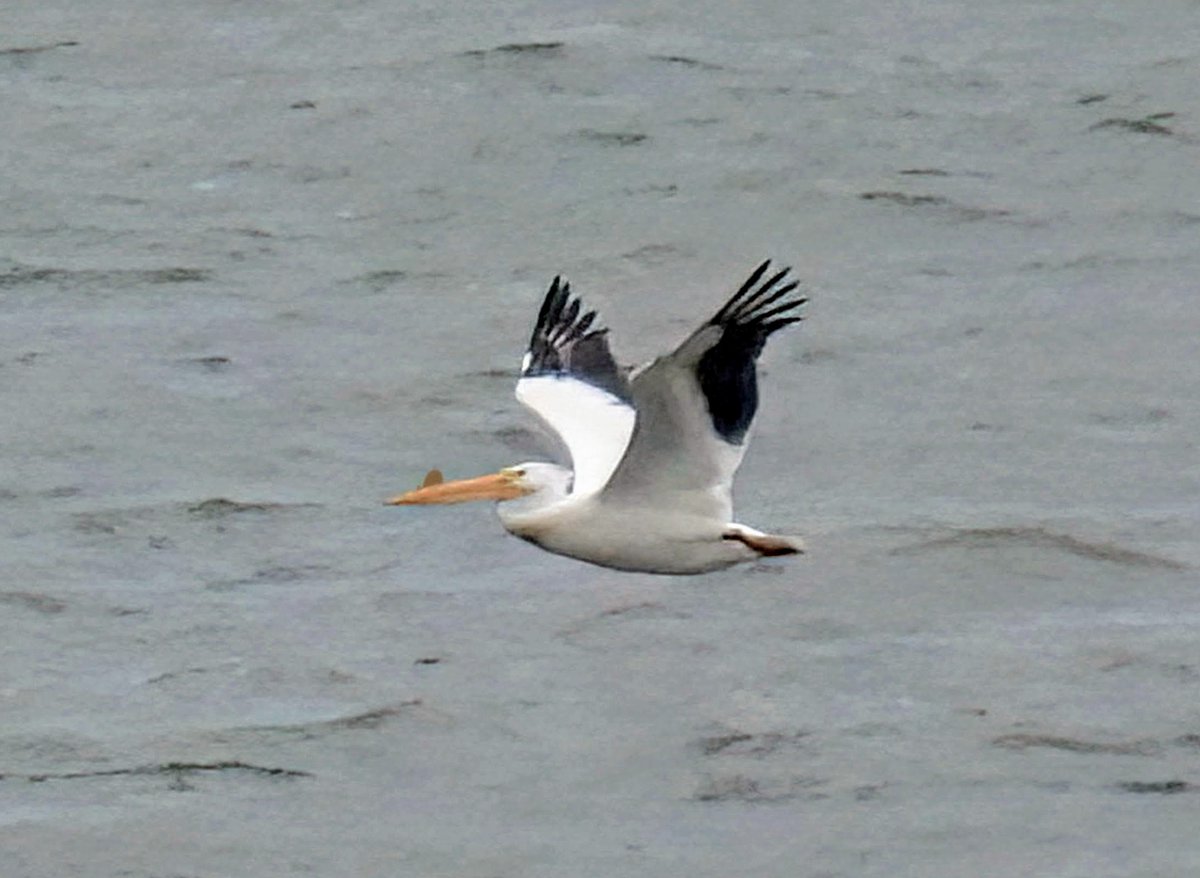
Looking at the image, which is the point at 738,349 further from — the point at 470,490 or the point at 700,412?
the point at 470,490

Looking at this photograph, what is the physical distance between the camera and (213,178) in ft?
54.9

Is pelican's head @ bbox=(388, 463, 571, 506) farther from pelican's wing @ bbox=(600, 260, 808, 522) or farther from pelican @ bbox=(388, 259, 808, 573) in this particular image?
pelican's wing @ bbox=(600, 260, 808, 522)

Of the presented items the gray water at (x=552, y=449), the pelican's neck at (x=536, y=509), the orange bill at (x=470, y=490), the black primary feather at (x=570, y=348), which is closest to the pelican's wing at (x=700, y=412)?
the pelican's neck at (x=536, y=509)

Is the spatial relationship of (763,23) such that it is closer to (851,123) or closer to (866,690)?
(851,123)

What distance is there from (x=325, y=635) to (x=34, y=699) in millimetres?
1115

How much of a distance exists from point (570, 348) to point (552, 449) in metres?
0.49

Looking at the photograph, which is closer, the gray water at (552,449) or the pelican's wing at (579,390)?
the pelican's wing at (579,390)

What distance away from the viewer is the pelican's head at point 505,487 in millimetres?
10547

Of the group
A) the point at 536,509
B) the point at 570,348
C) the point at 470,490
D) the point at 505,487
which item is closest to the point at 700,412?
the point at 536,509

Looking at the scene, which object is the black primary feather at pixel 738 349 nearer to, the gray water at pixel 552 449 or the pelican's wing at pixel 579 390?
the pelican's wing at pixel 579 390

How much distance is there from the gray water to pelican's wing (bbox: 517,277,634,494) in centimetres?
136

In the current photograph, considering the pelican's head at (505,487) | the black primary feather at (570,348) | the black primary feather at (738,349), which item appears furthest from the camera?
the black primary feather at (570,348)

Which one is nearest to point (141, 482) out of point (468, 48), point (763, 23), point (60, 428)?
point (60, 428)

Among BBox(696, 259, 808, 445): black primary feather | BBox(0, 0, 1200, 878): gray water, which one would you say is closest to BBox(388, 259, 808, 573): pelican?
BBox(696, 259, 808, 445): black primary feather
